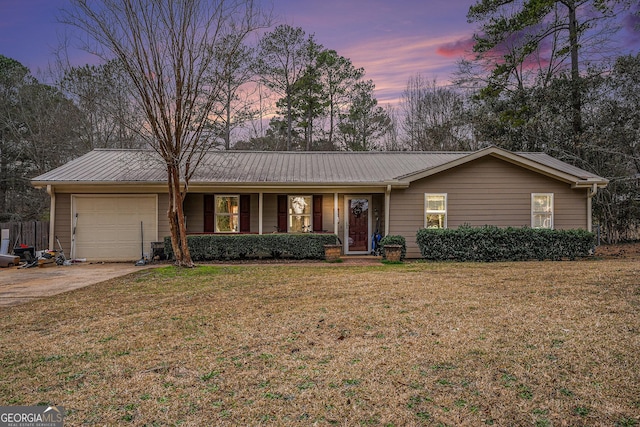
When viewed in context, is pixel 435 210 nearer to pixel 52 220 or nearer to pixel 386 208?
pixel 386 208

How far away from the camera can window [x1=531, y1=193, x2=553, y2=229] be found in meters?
11.8

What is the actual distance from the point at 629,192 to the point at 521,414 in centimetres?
1738

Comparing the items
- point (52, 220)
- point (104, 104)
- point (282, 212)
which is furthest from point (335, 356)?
point (52, 220)

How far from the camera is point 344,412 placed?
257cm

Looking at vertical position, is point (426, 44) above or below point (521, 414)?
above

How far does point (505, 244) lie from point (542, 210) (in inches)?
89.6

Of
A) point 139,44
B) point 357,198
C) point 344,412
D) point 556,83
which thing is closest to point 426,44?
point 357,198

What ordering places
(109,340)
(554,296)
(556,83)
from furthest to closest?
(556,83) < (554,296) < (109,340)

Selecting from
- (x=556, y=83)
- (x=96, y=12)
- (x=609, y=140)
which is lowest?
(x=609, y=140)

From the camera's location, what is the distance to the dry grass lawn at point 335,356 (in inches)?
102

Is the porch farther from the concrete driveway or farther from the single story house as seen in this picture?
the concrete driveway

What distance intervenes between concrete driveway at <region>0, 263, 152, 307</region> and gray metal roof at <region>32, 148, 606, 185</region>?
2.58 meters

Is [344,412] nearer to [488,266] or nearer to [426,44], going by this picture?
[488,266]

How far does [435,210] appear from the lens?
11.8 m
